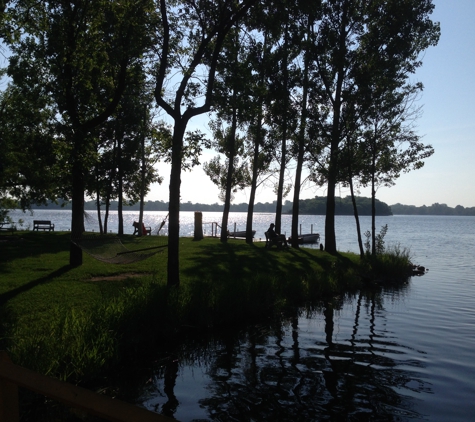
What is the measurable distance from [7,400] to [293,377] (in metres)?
6.32

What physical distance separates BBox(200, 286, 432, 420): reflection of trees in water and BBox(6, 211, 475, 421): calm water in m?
0.02

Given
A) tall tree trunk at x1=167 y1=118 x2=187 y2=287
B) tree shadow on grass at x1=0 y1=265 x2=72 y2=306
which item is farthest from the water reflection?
tree shadow on grass at x1=0 y1=265 x2=72 y2=306

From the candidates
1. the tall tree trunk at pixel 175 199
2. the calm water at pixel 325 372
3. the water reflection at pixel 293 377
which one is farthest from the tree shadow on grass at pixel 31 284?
the water reflection at pixel 293 377

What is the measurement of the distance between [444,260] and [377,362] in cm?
2644

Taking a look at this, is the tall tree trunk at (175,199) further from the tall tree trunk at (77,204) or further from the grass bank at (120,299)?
the tall tree trunk at (77,204)

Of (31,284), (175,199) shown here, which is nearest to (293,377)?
(175,199)

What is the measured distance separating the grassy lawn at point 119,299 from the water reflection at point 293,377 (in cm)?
82

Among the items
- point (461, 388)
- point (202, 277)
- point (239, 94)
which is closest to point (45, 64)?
point (239, 94)

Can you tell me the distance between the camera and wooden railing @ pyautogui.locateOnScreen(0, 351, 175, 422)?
7.39 feet

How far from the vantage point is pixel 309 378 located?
27.6ft

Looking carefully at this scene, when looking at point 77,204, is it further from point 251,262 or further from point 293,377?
point 293,377

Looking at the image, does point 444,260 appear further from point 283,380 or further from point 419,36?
point 283,380

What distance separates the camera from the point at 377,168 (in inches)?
954

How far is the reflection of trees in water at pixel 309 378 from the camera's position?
7.04m
